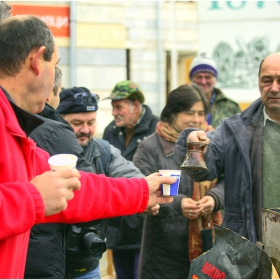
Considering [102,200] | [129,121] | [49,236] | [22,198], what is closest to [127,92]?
[129,121]

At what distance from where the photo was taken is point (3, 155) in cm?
215

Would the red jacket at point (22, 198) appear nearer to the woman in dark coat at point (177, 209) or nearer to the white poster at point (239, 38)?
the woman in dark coat at point (177, 209)

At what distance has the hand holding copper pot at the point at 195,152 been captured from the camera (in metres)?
3.62

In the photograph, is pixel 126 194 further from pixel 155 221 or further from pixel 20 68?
pixel 155 221

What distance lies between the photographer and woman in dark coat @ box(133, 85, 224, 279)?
4594 millimetres

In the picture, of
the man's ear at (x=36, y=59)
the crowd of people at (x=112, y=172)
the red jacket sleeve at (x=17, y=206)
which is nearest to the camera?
the red jacket sleeve at (x=17, y=206)

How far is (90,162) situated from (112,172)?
21 cm

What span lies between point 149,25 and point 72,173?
10011 mm

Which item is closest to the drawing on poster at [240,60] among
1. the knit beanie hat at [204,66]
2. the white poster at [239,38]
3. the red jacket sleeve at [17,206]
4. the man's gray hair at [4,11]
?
the white poster at [239,38]

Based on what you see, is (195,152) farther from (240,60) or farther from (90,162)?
(240,60)

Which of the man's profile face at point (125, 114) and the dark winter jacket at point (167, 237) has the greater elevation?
the man's profile face at point (125, 114)

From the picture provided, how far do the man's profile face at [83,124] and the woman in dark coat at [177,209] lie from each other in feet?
2.30

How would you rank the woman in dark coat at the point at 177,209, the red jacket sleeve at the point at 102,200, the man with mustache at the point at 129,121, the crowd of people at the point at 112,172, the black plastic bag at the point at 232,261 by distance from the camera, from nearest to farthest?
the crowd of people at the point at 112,172 → the black plastic bag at the point at 232,261 → the red jacket sleeve at the point at 102,200 → the woman in dark coat at the point at 177,209 → the man with mustache at the point at 129,121

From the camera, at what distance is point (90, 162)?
4.06 meters
